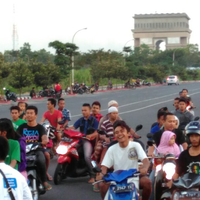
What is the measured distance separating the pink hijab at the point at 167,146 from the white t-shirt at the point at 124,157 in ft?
4.00

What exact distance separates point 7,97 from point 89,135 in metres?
32.7

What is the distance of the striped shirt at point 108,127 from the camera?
9.27m

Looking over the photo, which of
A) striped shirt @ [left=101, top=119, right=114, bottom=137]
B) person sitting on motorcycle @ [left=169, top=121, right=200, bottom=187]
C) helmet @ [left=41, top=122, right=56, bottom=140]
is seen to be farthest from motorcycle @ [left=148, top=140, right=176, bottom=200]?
helmet @ [left=41, top=122, right=56, bottom=140]

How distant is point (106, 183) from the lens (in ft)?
20.0

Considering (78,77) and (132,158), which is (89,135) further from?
(78,77)

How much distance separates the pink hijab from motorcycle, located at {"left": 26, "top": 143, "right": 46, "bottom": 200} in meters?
1.79

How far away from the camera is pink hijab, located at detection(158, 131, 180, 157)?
7637mm

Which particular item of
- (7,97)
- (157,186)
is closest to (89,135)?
(157,186)

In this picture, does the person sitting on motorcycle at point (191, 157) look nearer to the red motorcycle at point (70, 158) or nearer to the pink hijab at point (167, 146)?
the pink hijab at point (167, 146)

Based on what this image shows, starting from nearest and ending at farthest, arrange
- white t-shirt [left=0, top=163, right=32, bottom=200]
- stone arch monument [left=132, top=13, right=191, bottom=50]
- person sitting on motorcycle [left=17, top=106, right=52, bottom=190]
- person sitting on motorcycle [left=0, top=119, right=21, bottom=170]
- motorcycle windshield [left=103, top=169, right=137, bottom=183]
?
white t-shirt [left=0, top=163, right=32, bottom=200], motorcycle windshield [left=103, top=169, right=137, bottom=183], person sitting on motorcycle [left=0, top=119, right=21, bottom=170], person sitting on motorcycle [left=17, top=106, right=52, bottom=190], stone arch monument [left=132, top=13, right=191, bottom=50]

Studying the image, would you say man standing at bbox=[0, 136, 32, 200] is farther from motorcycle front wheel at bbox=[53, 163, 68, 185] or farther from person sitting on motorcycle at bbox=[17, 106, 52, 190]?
motorcycle front wheel at bbox=[53, 163, 68, 185]

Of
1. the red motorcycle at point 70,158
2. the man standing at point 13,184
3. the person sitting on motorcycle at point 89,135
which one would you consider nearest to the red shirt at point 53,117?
the person sitting on motorcycle at point 89,135

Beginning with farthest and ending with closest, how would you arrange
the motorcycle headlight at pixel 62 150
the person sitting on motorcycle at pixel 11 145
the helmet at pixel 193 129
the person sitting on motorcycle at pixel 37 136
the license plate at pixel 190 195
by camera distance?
the motorcycle headlight at pixel 62 150, the person sitting on motorcycle at pixel 37 136, the person sitting on motorcycle at pixel 11 145, the helmet at pixel 193 129, the license plate at pixel 190 195

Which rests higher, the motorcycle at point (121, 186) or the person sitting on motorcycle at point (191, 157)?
the person sitting on motorcycle at point (191, 157)
